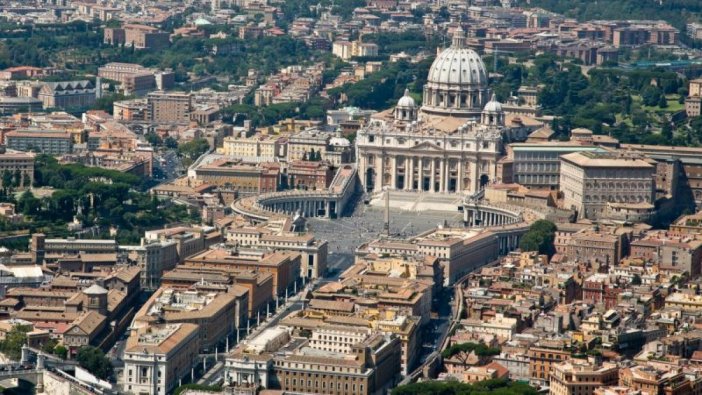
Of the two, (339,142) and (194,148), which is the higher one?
(339,142)

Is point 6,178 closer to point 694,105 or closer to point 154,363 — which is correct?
point 154,363

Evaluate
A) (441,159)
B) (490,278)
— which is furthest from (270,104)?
(490,278)

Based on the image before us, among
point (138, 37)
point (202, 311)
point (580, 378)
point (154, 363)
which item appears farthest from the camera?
point (138, 37)

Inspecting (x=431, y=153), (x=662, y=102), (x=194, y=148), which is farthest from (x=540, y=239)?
(x=662, y=102)

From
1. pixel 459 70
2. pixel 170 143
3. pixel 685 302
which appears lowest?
pixel 170 143

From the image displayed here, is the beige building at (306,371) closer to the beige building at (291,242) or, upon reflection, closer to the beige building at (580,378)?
the beige building at (580,378)

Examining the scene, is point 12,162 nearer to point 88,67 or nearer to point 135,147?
point 135,147

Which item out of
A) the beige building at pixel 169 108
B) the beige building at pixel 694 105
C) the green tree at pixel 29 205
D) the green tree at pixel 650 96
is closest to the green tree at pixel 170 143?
the beige building at pixel 169 108
